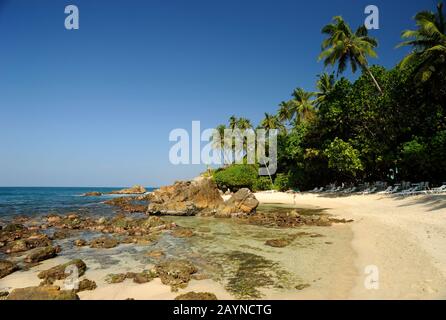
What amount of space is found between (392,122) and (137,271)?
28932 mm

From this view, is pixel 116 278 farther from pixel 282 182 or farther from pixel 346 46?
pixel 282 182

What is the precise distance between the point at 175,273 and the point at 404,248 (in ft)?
28.8

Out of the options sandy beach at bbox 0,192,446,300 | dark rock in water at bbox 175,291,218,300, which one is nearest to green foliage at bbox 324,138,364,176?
sandy beach at bbox 0,192,446,300

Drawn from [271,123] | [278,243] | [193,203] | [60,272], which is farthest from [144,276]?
[271,123]

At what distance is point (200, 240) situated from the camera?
51.7ft

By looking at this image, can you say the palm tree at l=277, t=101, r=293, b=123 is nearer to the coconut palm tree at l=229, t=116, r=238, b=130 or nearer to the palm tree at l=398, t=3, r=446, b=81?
the coconut palm tree at l=229, t=116, r=238, b=130

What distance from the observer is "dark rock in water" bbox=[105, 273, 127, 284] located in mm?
9058

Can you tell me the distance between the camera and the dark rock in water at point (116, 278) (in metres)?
9.06

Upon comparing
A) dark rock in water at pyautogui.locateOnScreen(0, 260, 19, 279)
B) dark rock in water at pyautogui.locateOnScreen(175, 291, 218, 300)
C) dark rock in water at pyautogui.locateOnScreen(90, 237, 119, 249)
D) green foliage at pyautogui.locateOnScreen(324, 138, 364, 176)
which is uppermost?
green foliage at pyautogui.locateOnScreen(324, 138, 364, 176)

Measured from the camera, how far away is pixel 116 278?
30.2 ft

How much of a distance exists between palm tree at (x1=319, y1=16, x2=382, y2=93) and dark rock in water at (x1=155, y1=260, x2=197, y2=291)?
29.2m

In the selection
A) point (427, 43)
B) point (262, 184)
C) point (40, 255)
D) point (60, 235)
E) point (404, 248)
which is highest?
point (427, 43)

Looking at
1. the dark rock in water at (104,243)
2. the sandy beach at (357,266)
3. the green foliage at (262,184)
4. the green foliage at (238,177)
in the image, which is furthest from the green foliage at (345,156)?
the dark rock in water at (104,243)
